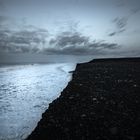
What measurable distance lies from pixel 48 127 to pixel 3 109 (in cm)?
521

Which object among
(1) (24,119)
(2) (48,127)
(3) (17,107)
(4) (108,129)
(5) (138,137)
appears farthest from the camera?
(3) (17,107)

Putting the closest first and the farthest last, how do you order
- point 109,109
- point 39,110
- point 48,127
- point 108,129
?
1. point 108,129
2. point 48,127
3. point 109,109
4. point 39,110

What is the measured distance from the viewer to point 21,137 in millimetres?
7016

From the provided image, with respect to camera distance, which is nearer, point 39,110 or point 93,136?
point 93,136

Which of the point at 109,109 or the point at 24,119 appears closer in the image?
the point at 109,109

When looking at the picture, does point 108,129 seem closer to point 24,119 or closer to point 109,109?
point 109,109

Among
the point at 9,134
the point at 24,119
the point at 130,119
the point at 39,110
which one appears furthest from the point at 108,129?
the point at 39,110

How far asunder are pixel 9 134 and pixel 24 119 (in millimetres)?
1872

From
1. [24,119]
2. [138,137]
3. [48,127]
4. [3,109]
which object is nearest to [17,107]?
[3,109]

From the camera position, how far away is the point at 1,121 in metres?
8.96

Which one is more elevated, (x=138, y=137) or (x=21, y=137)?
(x=138, y=137)

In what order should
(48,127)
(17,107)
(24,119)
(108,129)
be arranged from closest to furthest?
1. (108,129)
2. (48,127)
3. (24,119)
4. (17,107)

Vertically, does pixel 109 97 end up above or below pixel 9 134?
above

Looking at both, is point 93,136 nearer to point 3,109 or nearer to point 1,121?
point 1,121
